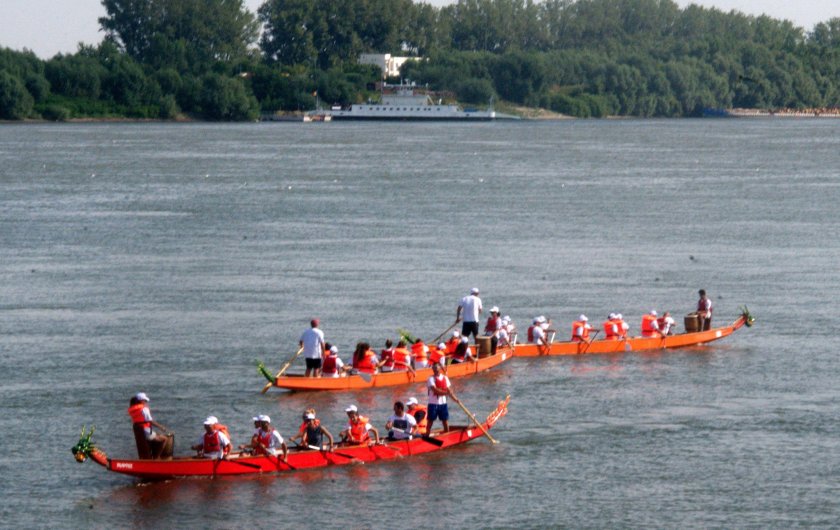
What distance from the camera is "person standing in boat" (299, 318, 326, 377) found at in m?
42.7

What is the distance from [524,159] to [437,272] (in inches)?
3427

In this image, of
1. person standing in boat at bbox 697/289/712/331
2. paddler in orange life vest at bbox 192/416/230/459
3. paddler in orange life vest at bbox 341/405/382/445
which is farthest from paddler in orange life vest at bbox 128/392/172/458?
person standing in boat at bbox 697/289/712/331

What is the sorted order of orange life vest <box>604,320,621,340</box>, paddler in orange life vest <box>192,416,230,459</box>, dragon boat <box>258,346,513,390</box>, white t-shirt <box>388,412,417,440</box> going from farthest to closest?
orange life vest <box>604,320,621,340</box> < dragon boat <box>258,346,513,390</box> < white t-shirt <box>388,412,417,440</box> < paddler in orange life vest <box>192,416,230,459</box>

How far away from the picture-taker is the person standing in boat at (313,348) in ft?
140

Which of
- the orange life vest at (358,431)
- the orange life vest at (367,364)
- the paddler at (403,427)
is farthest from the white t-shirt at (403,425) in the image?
the orange life vest at (367,364)

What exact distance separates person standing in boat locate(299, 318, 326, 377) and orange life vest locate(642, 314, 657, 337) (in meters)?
11.9

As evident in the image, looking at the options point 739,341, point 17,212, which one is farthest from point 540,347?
point 17,212

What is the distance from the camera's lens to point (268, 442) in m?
35.5

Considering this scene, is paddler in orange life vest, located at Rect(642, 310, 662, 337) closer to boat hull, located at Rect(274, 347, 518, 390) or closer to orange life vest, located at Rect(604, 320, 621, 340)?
orange life vest, located at Rect(604, 320, 621, 340)

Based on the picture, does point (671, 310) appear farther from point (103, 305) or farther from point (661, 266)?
point (103, 305)

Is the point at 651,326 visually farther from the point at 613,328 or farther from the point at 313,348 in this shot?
the point at 313,348

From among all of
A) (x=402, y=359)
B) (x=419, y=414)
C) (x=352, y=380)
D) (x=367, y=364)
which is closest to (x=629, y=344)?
(x=402, y=359)

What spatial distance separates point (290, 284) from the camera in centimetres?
6262

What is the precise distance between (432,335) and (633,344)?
660 cm
